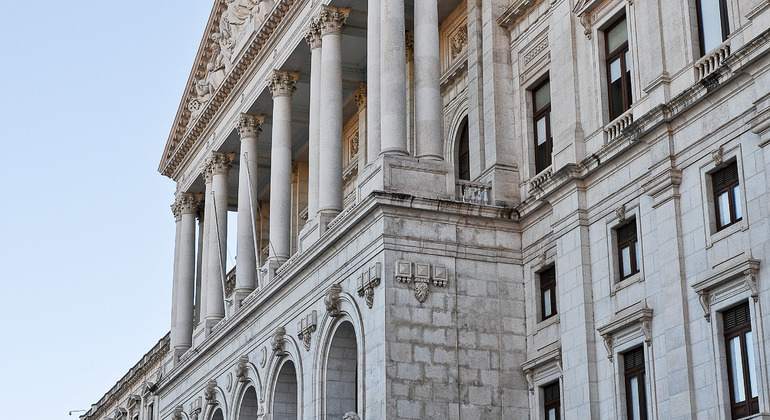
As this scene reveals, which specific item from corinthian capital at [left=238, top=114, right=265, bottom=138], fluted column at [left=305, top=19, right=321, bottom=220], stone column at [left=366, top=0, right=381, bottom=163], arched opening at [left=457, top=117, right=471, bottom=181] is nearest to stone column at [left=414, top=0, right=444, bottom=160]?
stone column at [left=366, top=0, right=381, bottom=163]

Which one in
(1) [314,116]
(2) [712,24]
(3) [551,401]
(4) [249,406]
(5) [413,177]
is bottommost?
(3) [551,401]

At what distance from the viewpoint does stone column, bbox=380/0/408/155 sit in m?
37.0

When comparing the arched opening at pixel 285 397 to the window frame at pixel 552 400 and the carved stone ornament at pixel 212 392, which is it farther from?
the window frame at pixel 552 400

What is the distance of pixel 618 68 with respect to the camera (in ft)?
113

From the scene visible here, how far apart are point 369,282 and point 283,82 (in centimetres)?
1587

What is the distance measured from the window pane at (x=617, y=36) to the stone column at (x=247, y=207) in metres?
18.3

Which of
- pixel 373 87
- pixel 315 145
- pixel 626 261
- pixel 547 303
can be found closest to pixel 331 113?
pixel 315 145

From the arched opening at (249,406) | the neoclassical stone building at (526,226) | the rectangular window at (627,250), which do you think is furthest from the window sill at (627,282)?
the arched opening at (249,406)

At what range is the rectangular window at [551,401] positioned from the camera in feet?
113

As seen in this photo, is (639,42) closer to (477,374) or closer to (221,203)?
(477,374)

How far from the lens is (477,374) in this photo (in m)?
34.7

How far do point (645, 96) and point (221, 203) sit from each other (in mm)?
27480

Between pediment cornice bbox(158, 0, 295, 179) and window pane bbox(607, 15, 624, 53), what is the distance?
1612 centimetres

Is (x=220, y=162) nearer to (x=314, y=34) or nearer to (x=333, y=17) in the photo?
(x=314, y=34)
